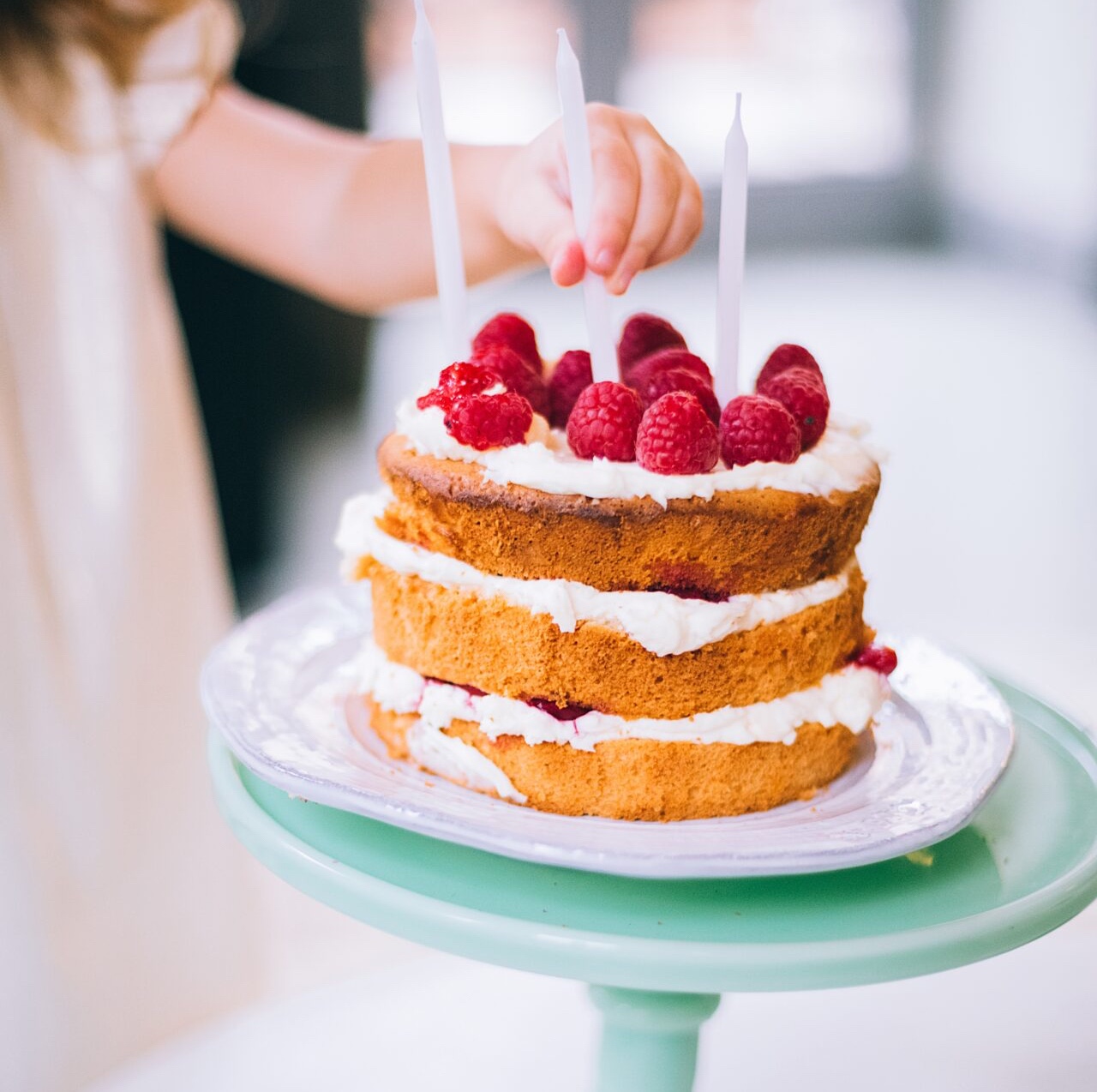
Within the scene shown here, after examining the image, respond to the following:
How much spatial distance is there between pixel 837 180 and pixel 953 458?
3937 mm

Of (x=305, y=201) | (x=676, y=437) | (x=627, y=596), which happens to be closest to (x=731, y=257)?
(x=676, y=437)

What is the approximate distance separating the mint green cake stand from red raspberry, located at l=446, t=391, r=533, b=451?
12.7 inches

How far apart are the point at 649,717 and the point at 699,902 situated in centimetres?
21

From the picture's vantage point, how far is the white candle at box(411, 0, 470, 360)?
105cm

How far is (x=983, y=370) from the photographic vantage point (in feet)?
19.9

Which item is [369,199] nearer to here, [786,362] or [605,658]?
[786,362]

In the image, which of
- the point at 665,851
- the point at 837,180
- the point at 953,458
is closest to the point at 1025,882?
the point at 665,851

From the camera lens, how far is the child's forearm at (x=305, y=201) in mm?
1829

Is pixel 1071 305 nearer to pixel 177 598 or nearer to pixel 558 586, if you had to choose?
pixel 177 598

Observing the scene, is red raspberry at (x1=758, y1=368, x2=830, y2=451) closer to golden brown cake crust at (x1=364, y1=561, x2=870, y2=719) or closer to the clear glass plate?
golden brown cake crust at (x1=364, y1=561, x2=870, y2=719)

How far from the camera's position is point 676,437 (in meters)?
1.05

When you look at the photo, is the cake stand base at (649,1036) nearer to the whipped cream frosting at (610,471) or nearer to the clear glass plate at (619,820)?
the clear glass plate at (619,820)

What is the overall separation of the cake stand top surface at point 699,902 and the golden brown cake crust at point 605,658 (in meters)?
0.18

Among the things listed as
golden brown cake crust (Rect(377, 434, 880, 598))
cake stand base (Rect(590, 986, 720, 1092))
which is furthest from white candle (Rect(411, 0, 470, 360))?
cake stand base (Rect(590, 986, 720, 1092))
